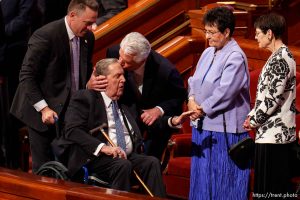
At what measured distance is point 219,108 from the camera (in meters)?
4.80

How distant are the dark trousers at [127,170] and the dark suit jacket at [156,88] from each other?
1.34 feet

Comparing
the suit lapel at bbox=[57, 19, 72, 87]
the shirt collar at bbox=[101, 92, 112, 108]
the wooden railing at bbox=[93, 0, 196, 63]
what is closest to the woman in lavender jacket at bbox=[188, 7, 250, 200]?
the shirt collar at bbox=[101, 92, 112, 108]

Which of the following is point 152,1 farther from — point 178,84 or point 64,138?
point 64,138

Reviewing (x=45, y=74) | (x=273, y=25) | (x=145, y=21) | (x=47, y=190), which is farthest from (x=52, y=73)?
(x=145, y=21)

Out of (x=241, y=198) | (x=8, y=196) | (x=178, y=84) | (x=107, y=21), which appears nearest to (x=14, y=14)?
(x=107, y=21)

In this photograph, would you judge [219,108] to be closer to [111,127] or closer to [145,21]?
[111,127]

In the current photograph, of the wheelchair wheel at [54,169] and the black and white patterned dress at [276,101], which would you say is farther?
the wheelchair wheel at [54,169]

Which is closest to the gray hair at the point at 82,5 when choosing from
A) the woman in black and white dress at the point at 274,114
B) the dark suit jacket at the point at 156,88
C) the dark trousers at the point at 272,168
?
the dark suit jacket at the point at 156,88

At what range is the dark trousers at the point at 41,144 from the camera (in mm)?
5156

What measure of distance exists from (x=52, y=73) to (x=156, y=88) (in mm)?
644

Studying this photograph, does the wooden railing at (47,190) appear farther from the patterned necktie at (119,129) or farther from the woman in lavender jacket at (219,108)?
the woman in lavender jacket at (219,108)

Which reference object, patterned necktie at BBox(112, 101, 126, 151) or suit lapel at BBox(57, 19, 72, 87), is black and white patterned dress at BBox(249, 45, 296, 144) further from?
suit lapel at BBox(57, 19, 72, 87)

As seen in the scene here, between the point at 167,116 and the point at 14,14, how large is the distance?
1.61 metres

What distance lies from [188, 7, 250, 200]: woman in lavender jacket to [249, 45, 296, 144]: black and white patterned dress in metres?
0.36
